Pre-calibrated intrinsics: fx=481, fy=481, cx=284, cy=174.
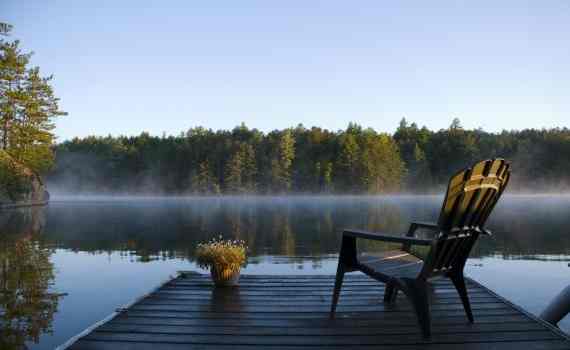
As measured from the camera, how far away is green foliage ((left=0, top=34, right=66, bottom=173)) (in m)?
29.8

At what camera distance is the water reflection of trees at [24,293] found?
4.56 metres

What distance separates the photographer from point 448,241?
3123mm

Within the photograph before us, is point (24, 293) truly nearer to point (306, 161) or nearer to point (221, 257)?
point (221, 257)

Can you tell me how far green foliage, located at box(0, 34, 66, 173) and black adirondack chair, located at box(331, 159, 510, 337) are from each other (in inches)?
1256

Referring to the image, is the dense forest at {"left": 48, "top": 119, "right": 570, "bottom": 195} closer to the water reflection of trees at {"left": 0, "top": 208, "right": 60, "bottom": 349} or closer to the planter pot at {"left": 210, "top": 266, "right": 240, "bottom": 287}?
the water reflection of trees at {"left": 0, "top": 208, "right": 60, "bottom": 349}

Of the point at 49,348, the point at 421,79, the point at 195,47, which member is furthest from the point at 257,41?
the point at 49,348

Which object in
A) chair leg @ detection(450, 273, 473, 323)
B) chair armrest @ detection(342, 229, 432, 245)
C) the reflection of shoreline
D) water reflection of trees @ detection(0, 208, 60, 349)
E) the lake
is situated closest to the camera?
chair armrest @ detection(342, 229, 432, 245)

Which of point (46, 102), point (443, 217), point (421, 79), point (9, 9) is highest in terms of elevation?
point (9, 9)

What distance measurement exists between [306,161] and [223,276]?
5157 centimetres

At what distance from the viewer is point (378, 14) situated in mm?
25938

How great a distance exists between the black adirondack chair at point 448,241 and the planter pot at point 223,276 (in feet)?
4.47

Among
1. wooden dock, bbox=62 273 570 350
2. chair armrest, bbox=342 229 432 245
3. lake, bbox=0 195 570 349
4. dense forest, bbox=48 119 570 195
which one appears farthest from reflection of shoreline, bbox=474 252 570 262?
dense forest, bbox=48 119 570 195

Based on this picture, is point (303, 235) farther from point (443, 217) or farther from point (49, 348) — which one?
point (443, 217)

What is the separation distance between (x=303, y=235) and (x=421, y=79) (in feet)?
89.5
